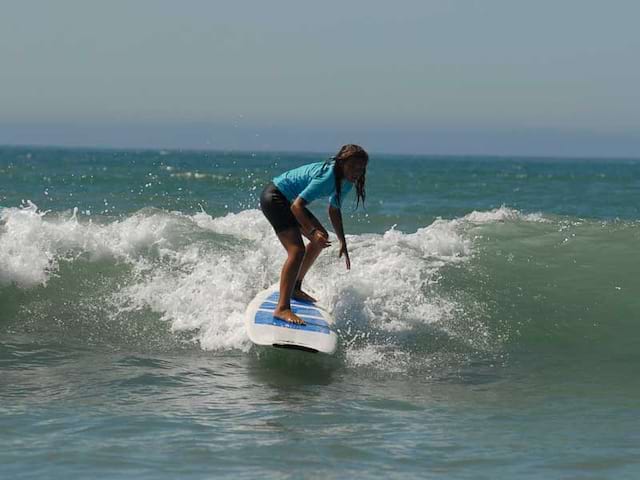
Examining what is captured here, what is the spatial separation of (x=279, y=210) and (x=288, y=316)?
0.91 m

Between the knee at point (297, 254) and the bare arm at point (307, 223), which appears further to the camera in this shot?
the knee at point (297, 254)

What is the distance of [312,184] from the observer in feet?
24.1

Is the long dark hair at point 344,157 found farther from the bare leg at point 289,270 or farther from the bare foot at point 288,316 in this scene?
the bare foot at point 288,316

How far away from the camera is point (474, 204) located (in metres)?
26.7

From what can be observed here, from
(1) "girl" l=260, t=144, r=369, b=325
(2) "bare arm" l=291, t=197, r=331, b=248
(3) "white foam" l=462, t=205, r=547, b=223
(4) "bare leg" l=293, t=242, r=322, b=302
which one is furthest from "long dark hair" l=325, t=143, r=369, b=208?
(3) "white foam" l=462, t=205, r=547, b=223

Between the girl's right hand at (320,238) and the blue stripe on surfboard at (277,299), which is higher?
the girl's right hand at (320,238)

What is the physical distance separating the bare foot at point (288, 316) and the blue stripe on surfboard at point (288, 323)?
0.03 meters

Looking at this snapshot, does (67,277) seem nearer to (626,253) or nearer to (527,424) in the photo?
(527,424)

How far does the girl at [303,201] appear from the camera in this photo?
732cm

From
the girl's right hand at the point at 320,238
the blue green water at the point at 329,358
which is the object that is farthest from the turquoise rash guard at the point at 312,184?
the blue green water at the point at 329,358

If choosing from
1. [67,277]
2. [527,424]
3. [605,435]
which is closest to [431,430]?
[527,424]

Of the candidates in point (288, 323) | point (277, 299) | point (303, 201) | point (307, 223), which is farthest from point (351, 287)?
point (303, 201)

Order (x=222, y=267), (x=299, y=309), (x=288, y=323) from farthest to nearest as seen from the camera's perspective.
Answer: (x=222, y=267) < (x=299, y=309) < (x=288, y=323)

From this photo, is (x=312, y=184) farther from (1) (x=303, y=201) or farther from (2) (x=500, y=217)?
(2) (x=500, y=217)
